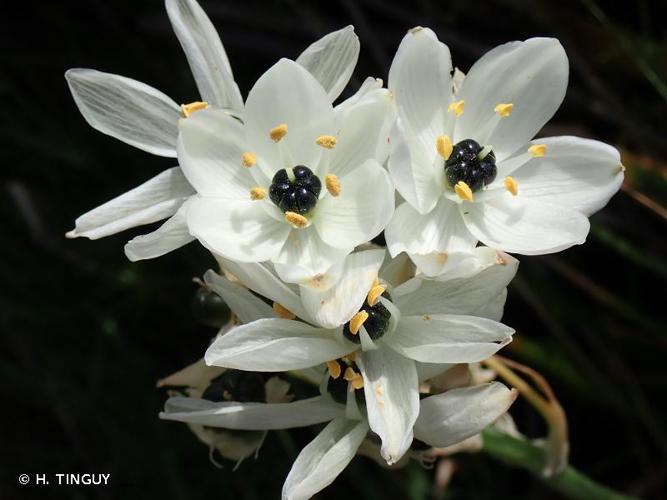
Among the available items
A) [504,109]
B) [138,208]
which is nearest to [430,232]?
[504,109]

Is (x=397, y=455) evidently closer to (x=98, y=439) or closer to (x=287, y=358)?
(x=287, y=358)

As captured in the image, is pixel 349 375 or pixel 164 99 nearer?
pixel 349 375

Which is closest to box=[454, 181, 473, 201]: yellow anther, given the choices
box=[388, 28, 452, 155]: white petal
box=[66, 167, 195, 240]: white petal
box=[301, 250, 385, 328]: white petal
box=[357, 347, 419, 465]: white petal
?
box=[388, 28, 452, 155]: white petal

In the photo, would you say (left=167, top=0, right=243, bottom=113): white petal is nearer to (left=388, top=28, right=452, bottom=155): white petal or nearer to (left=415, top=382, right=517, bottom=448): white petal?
(left=388, top=28, right=452, bottom=155): white petal

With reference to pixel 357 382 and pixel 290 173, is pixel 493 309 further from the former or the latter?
pixel 290 173

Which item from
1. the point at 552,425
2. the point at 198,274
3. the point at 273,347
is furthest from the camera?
the point at 198,274

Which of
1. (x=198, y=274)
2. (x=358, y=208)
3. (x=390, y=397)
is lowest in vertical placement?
(x=198, y=274)

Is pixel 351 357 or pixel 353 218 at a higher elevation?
pixel 353 218

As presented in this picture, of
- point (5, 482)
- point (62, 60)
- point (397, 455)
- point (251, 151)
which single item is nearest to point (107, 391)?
point (5, 482)
